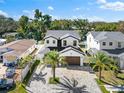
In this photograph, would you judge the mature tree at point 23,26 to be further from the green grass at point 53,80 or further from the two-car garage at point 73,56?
the green grass at point 53,80

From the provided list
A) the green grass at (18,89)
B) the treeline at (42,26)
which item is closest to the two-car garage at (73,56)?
the green grass at (18,89)

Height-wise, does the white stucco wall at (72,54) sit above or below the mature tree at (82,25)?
below

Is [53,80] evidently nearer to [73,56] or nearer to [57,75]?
[57,75]

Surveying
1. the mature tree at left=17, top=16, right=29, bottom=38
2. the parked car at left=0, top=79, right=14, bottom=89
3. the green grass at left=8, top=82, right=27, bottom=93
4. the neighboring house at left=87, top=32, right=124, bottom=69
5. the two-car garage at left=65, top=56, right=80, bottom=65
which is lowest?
the green grass at left=8, top=82, right=27, bottom=93

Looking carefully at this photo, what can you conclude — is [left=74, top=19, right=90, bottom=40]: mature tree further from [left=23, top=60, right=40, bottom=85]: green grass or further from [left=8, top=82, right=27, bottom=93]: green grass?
[left=8, top=82, right=27, bottom=93]: green grass

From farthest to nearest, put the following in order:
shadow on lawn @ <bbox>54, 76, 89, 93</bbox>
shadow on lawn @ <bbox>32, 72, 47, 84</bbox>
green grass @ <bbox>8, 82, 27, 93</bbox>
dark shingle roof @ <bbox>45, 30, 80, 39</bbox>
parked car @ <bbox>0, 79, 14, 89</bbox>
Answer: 1. dark shingle roof @ <bbox>45, 30, 80, 39</bbox>
2. shadow on lawn @ <bbox>32, 72, 47, 84</bbox>
3. shadow on lawn @ <bbox>54, 76, 89, 93</bbox>
4. parked car @ <bbox>0, 79, 14, 89</bbox>
5. green grass @ <bbox>8, 82, 27, 93</bbox>

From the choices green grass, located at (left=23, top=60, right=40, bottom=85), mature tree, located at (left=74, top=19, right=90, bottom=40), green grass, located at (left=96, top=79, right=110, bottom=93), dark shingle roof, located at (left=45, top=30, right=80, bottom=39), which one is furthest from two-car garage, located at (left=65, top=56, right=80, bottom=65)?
mature tree, located at (left=74, top=19, right=90, bottom=40)
